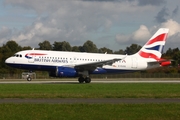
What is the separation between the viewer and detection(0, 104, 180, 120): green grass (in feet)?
47.0

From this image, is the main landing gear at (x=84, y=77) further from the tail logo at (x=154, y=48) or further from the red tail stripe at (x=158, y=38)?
the red tail stripe at (x=158, y=38)

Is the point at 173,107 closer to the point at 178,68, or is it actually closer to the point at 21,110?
the point at 21,110

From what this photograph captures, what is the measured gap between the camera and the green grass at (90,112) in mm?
14328

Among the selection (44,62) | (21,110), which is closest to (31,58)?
(44,62)

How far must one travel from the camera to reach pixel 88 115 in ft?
48.7

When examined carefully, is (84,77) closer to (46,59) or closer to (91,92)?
(46,59)

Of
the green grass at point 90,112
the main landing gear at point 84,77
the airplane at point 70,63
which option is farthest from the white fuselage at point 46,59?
the green grass at point 90,112

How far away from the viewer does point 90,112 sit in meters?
15.7

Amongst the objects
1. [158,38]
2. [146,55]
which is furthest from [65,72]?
[158,38]

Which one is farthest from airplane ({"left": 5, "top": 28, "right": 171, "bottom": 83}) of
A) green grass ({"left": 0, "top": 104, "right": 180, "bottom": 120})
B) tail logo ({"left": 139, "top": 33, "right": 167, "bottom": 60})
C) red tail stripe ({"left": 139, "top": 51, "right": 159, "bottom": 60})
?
green grass ({"left": 0, "top": 104, "right": 180, "bottom": 120})

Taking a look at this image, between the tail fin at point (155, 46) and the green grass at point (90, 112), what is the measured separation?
36952mm

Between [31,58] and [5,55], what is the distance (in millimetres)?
53101

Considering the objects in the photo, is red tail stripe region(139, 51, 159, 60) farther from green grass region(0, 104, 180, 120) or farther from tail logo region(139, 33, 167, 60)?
green grass region(0, 104, 180, 120)

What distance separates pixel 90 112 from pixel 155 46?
40532 millimetres
